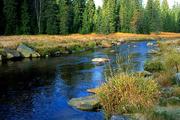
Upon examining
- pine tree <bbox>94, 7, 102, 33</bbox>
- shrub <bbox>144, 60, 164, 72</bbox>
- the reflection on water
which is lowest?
the reflection on water

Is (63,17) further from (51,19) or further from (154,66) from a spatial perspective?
(154,66)

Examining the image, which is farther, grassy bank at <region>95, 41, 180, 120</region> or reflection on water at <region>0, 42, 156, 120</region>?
reflection on water at <region>0, 42, 156, 120</region>

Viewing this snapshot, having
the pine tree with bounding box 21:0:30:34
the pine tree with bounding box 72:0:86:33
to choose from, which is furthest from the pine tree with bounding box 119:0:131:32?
the pine tree with bounding box 21:0:30:34

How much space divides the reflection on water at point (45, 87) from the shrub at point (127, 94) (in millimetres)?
1579

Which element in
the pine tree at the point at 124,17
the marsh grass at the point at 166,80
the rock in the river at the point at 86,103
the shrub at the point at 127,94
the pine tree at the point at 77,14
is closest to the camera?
the shrub at the point at 127,94

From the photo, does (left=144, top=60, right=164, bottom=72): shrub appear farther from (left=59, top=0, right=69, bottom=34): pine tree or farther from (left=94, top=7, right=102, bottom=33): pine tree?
(left=94, top=7, right=102, bottom=33): pine tree

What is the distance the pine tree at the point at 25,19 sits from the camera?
6500 cm

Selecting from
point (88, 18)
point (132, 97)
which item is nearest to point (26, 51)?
point (132, 97)

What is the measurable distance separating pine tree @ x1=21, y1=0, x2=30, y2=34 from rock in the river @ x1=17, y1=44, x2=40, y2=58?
20.7 metres

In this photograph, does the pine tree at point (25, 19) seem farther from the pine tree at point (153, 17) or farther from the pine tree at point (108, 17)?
the pine tree at point (153, 17)

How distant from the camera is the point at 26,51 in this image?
143ft

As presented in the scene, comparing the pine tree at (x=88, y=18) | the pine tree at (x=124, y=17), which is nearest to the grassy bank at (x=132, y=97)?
the pine tree at (x=88, y=18)

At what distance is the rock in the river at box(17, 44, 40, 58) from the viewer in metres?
42.9

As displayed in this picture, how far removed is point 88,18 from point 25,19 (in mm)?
22117
